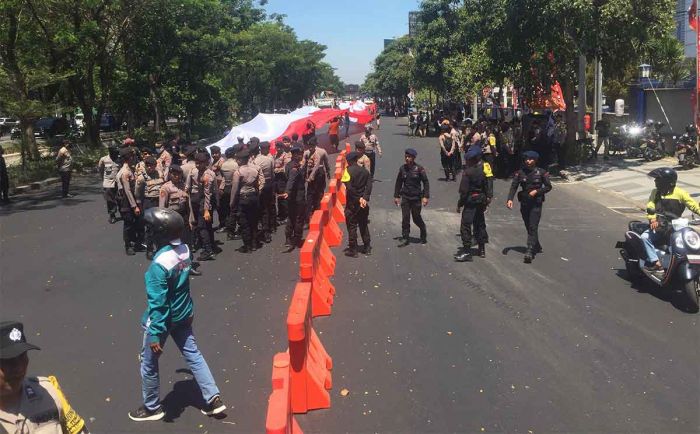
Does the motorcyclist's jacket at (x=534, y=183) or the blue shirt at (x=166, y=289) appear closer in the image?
the blue shirt at (x=166, y=289)

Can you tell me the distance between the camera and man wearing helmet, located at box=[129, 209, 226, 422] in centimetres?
461

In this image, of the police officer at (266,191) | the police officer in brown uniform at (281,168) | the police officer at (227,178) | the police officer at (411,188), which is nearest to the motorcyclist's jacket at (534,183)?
the police officer at (411,188)

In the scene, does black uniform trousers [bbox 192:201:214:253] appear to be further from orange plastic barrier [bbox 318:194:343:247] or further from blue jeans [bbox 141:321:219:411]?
blue jeans [bbox 141:321:219:411]

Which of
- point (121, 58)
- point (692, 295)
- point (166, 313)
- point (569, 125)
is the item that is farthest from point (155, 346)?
point (121, 58)

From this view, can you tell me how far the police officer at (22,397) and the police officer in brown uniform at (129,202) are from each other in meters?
7.59

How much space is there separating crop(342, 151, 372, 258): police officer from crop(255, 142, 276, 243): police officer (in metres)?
1.62

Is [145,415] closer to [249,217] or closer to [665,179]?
[249,217]

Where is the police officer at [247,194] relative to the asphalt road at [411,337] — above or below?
above

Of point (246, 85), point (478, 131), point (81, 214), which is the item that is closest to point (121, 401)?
point (81, 214)

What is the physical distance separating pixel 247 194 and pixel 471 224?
138 inches

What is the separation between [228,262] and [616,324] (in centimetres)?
564

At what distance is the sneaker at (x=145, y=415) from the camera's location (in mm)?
4853

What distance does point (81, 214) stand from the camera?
14516mm

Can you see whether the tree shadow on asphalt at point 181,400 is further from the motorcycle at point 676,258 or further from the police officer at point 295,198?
the motorcycle at point 676,258
